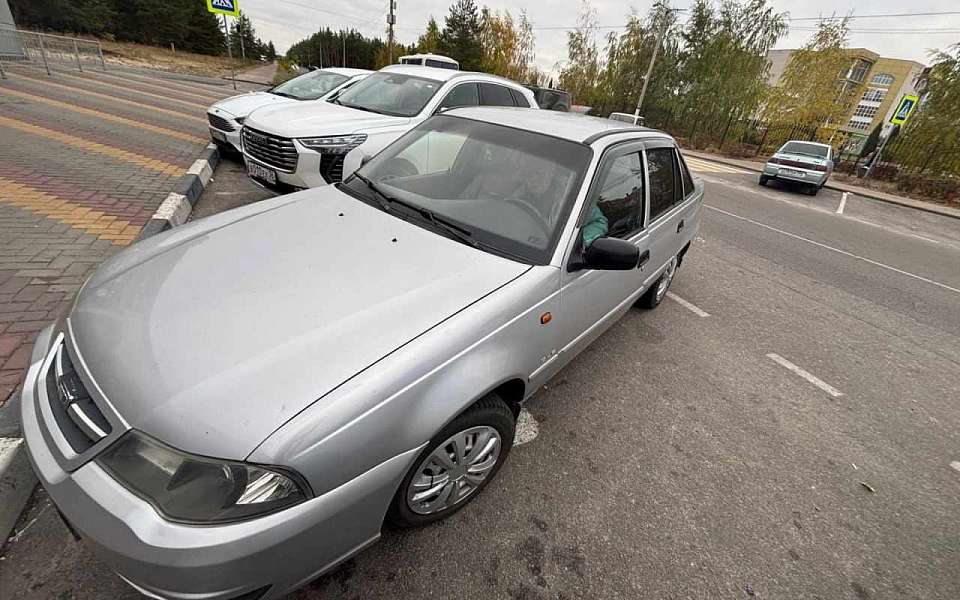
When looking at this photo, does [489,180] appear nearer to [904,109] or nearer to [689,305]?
[689,305]

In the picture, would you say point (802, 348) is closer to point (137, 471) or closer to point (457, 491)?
point (457, 491)

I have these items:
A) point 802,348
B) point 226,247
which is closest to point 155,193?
point 226,247

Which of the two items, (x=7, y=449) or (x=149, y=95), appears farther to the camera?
(x=149, y=95)

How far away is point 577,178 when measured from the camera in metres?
2.33

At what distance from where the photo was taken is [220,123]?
22.0ft

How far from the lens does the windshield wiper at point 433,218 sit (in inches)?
84.2

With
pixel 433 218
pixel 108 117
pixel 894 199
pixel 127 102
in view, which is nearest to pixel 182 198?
pixel 433 218

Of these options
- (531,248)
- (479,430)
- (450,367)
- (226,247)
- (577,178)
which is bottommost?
(479,430)

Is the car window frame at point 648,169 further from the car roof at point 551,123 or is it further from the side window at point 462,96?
the side window at point 462,96

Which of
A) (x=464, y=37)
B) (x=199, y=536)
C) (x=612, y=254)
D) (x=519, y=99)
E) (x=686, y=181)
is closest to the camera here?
(x=199, y=536)

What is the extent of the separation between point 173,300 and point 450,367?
1.09 m

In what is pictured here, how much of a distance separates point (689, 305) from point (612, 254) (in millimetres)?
2952

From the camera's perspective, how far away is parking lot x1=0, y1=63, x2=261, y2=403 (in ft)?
9.43

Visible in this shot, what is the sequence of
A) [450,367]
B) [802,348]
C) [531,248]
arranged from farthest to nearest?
[802,348]
[531,248]
[450,367]
